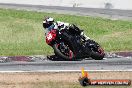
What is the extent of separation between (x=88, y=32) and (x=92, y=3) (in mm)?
10691

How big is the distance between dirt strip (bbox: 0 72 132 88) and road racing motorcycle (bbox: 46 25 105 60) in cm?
213

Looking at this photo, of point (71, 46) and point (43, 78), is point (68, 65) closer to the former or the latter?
point (71, 46)

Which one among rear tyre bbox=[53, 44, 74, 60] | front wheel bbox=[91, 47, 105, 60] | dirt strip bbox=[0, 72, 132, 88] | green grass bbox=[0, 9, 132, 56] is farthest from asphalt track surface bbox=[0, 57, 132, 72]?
green grass bbox=[0, 9, 132, 56]

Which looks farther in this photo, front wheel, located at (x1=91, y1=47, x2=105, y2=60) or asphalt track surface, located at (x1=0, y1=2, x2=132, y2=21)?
asphalt track surface, located at (x1=0, y1=2, x2=132, y2=21)

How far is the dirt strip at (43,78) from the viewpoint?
50.9ft

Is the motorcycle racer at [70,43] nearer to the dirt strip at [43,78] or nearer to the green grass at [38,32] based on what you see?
the dirt strip at [43,78]

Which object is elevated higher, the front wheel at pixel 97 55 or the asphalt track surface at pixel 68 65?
the front wheel at pixel 97 55

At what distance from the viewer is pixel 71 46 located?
19.2m

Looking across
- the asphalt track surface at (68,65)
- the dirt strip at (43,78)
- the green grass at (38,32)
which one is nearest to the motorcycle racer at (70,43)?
the asphalt track surface at (68,65)

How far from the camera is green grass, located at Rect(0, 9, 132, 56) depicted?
22.5 m

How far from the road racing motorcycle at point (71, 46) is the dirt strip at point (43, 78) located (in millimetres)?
2127

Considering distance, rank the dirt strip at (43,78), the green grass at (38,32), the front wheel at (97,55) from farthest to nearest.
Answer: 1. the green grass at (38,32)
2. the front wheel at (97,55)
3. the dirt strip at (43,78)

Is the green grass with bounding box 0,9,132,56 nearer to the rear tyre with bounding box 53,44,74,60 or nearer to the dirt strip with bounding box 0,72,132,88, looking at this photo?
the rear tyre with bounding box 53,44,74,60

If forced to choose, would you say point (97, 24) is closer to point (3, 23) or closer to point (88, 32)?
point (88, 32)
